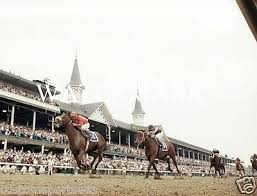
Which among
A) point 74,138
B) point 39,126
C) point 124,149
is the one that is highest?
point 39,126

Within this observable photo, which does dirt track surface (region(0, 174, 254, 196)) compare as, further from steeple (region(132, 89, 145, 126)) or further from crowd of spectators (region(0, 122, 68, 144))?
steeple (region(132, 89, 145, 126))

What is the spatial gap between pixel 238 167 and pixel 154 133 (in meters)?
17.6

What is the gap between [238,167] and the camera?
32.0m

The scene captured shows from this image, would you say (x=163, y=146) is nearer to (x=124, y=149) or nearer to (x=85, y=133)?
(x=85, y=133)

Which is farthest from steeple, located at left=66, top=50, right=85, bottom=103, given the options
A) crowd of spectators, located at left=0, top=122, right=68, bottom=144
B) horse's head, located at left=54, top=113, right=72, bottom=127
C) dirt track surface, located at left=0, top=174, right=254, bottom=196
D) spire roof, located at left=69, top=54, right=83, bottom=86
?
dirt track surface, located at left=0, top=174, right=254, bottom=196

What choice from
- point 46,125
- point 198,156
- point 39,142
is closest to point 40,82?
point 46,125

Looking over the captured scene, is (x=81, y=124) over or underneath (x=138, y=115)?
underneath

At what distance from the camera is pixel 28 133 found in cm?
3141

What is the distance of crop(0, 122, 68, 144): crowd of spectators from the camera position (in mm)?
29214

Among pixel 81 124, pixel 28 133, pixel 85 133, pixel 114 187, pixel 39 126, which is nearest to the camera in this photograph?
pixel 114 187

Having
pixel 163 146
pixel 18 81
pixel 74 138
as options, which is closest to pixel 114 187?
pixel 74 138

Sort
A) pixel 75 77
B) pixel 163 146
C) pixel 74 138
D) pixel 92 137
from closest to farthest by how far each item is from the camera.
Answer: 1. pixel 74 138
2. pixel 92 137
3. pixel 163 146
4. pixel 75 77

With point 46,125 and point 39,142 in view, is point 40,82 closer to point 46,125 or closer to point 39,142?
point 46,125

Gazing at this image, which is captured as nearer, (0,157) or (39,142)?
(0,157)
